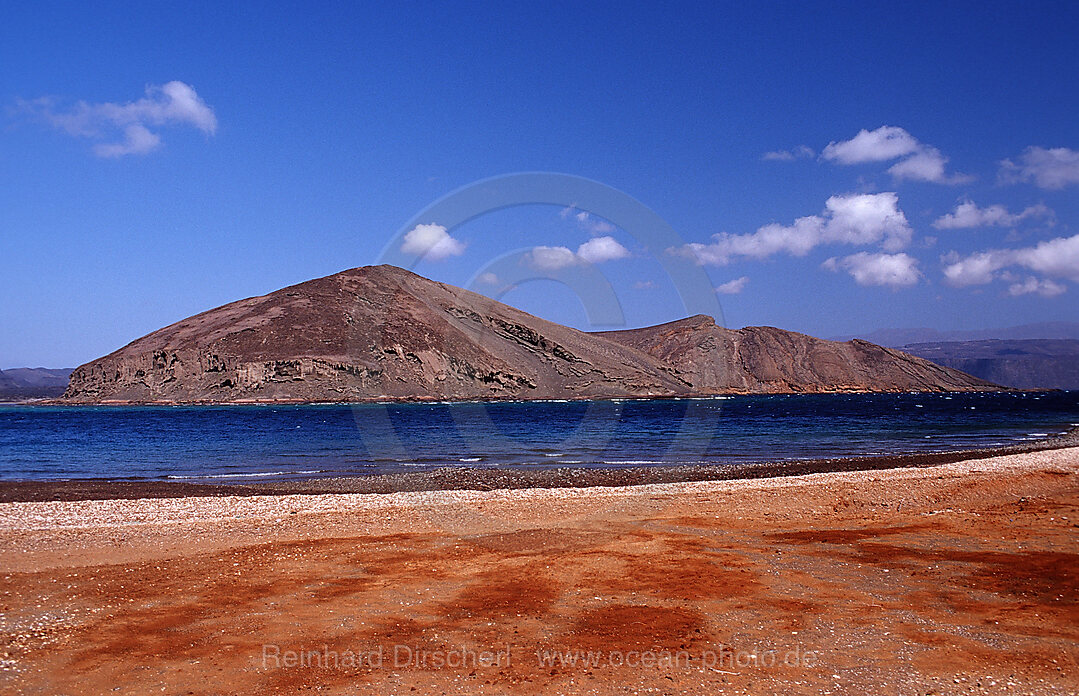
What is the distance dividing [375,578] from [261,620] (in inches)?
105

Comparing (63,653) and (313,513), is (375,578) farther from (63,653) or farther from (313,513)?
(313,513)

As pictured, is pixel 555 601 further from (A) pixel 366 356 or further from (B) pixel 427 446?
(A) pixel 366 356

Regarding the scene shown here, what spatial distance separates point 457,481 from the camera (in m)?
28.2

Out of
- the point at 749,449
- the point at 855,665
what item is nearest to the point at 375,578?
the point at 855,665

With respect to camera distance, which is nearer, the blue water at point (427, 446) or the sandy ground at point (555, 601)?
the sandy ground at point (555, 601)

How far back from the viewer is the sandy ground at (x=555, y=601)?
7.57 m

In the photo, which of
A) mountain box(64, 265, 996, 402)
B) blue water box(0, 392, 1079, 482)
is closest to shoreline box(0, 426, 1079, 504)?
blue water box(0, 392, 1079, 482)

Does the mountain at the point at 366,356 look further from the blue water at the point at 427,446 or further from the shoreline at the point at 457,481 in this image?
the shoreline at the point at 457,481

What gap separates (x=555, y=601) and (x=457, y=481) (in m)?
18.2

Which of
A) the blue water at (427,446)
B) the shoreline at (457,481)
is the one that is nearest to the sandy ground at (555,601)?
the shoreline at (457,481)

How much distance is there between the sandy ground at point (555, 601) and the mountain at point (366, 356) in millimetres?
131651

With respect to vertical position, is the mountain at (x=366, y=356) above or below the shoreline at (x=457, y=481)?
above

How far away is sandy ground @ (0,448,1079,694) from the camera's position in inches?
298

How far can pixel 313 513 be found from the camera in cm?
1981
